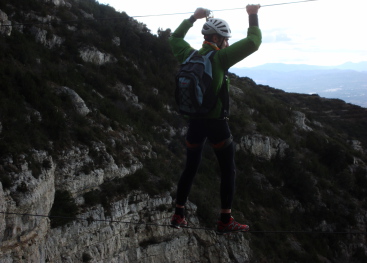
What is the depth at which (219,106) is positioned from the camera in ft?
14.8

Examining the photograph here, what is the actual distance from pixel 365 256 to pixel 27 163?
15200 millimetres

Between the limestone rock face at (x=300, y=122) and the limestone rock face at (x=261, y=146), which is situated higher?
the limestone rock face at (x=300, y=122)

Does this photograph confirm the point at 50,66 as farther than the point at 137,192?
Yes

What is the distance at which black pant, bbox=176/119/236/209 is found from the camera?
15.3ft

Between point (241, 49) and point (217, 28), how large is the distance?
49 centimetres

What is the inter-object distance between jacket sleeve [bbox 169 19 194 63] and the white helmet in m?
0.37

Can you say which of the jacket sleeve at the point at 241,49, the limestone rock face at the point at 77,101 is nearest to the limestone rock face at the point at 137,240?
the limestone rock face at the point at 77,101

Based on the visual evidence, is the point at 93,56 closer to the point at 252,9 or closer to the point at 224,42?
the point at 224,42

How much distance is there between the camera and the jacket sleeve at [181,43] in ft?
15.9

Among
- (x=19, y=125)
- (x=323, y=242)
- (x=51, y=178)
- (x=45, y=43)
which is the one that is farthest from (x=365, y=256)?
(x=45, y=43)

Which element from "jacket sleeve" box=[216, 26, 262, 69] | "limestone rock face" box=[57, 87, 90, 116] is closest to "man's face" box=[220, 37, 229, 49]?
"jacket sleeve" box=[216, 26, 262, 69]

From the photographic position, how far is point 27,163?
8883 millimetres

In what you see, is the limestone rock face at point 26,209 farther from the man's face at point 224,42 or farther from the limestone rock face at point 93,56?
the limestone rock face at point 93,56

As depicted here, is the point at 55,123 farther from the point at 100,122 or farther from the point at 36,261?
the point at 36,261
